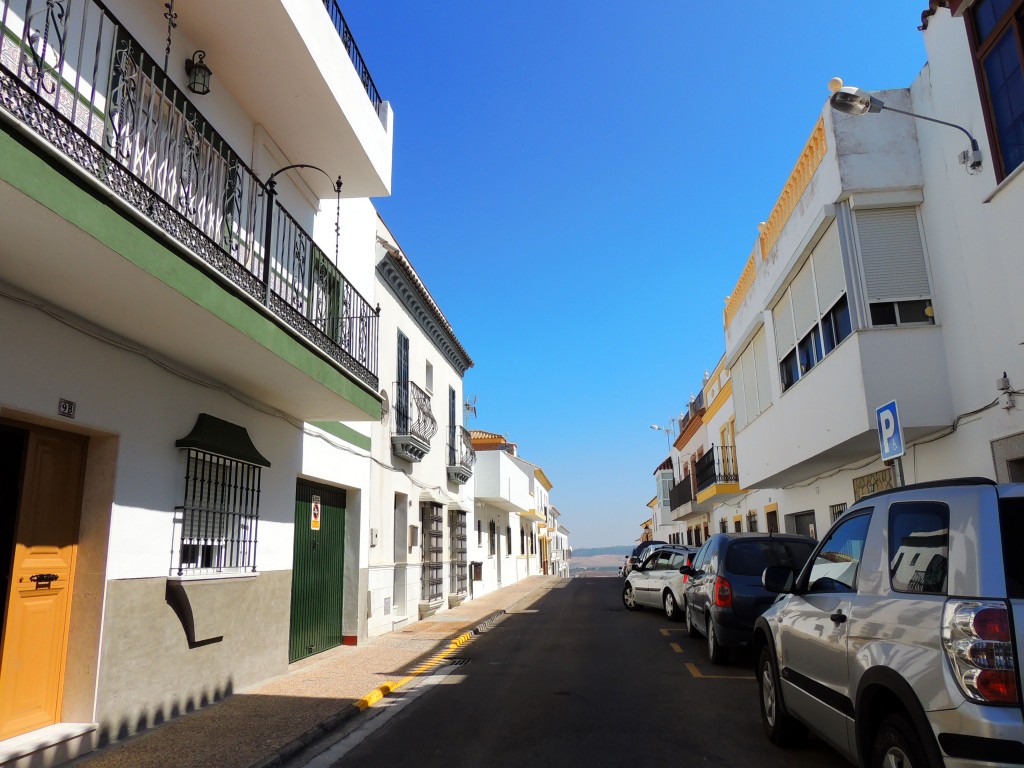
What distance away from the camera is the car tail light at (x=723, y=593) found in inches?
372

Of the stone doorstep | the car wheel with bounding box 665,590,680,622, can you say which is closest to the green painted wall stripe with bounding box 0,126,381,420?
the stone doorstep

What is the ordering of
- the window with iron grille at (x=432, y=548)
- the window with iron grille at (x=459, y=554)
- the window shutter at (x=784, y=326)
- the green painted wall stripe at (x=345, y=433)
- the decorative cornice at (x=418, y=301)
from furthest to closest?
the window with iron grille at (x=459, y=554) → the window with iron grille at (x=432, y=548) → the decorative cornice at (x=418, y=301) → the window shutter at (x=784, y=326) → the green painted wall stripe at (x=345, y=433)

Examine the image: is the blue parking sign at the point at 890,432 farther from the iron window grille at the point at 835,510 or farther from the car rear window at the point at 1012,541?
the iron window grille at the point at 835,510

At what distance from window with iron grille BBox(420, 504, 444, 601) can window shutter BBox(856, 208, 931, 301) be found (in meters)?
11.1

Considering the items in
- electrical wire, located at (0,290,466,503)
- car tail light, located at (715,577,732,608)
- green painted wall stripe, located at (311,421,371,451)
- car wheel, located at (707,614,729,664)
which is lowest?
car wheel, located at (707,614,729,664)

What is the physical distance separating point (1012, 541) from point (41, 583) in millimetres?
6589

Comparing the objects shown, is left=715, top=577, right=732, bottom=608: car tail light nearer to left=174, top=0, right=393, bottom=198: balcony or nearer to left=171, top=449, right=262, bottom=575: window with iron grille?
left=171, top=449, right=262, bottom=575: window with iron grille

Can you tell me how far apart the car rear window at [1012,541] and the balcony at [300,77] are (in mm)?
7525

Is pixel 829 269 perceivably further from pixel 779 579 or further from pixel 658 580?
pixel 658 580

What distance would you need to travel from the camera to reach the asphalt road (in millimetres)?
5650

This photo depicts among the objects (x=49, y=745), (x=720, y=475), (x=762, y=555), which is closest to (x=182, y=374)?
(x=49, y=745)

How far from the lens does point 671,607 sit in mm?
15773

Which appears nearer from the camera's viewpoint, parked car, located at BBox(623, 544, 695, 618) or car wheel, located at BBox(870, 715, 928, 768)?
car wheel, located at BBox(870, 715, 928, 768)

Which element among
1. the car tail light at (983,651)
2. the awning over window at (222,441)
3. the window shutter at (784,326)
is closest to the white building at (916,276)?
the window shutter at (784,326)
